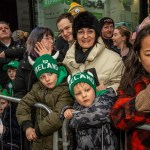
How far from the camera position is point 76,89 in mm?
3023

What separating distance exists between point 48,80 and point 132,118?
1.29 m

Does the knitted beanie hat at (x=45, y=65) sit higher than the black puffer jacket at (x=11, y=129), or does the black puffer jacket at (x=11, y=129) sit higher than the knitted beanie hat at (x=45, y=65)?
the knitted beanie hat at (x=45, y=65)

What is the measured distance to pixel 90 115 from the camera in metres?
2.82

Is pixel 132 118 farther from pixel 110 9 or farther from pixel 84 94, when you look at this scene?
pixel 110 9

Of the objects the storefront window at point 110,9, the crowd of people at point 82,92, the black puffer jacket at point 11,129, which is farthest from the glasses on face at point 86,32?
the storefront window at point 110,9

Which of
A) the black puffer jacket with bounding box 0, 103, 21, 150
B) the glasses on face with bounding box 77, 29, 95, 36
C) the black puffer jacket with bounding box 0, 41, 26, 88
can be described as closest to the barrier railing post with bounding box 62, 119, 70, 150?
the glasses on face with bounding box 77, 29, 95, 36

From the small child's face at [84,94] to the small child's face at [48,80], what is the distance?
487 millimetres

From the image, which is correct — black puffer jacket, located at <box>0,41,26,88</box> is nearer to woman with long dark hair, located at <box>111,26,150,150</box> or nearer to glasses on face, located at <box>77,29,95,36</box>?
glasses on face, located at <box>77,29,95,36</box>

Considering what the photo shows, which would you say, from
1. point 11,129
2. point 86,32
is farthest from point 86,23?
point 11,129

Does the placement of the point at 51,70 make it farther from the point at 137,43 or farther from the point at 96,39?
the point at 137,43

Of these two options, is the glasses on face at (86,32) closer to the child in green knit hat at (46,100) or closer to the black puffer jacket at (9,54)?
the child in green knit hat at (46,100)

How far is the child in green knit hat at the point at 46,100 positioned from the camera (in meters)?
3.31

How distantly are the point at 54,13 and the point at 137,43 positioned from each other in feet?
24.0

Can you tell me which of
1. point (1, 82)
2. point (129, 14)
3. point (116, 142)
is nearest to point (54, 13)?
point (129, 14)
